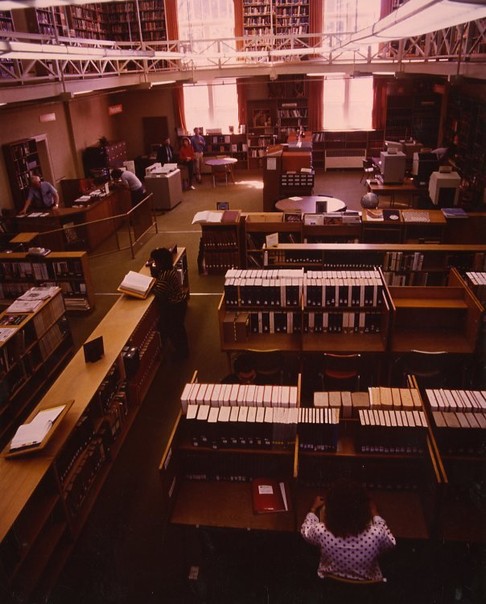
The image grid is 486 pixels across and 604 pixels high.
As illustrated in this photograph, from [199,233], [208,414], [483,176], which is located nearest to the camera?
A: [208,414]

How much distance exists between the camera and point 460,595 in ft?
11.7

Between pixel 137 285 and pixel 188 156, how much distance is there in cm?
973

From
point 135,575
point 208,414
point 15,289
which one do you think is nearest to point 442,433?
point 208,414

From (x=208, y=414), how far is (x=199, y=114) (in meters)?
15.7

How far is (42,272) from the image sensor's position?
25.2 feet

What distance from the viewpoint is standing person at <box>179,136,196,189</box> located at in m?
15.0

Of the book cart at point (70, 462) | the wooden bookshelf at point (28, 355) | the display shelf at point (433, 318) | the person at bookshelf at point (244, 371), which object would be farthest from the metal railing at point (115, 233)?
the display shelf at point (433, 318)

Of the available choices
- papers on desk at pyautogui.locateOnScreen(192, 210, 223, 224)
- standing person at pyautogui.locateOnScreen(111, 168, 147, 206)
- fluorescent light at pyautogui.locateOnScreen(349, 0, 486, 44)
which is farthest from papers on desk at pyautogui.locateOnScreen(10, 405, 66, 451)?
standing person at pyautogui.locateOnScreen(111, 168, 147, 206)

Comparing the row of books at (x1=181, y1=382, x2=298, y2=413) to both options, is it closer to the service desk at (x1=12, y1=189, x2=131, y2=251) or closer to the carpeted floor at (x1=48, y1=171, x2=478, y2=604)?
the carpeted floor at (x1=48, y1=171, x2=478, y2=604)

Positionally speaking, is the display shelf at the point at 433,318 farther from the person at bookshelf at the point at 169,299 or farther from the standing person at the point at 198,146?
the standing person at the point at 198,146

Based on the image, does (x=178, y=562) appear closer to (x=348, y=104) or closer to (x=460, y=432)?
(x=460, y=432)

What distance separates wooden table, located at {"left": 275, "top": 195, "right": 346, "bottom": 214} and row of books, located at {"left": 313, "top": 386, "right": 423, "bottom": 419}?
5.37 meters

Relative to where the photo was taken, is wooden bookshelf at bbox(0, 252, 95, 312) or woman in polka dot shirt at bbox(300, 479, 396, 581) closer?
woman in polka dot shirt at bbox(300, 479, 396, 581)

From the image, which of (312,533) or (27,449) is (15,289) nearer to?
(27,449)
